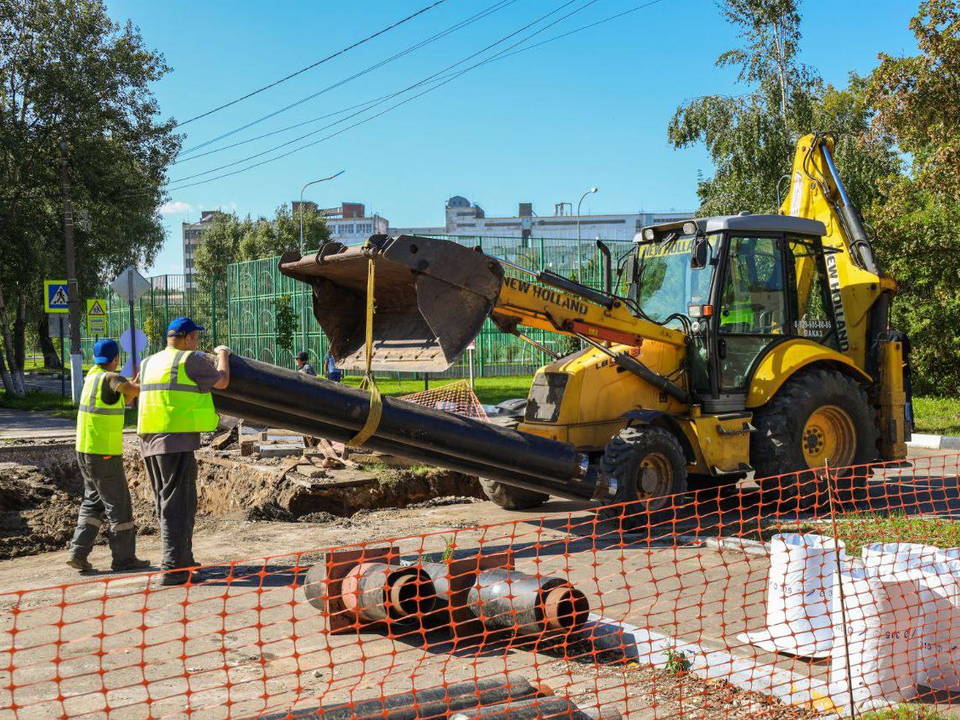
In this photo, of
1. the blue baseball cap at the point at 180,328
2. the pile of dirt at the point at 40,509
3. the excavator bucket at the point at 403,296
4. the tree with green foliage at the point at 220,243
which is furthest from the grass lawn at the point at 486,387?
the tree with green foliage at the point at 220,243

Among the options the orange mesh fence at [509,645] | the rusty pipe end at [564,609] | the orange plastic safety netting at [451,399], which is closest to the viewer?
the orange mesh fence at [509,645]

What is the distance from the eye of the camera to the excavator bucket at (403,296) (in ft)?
23.9

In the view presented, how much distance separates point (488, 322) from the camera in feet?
93.4

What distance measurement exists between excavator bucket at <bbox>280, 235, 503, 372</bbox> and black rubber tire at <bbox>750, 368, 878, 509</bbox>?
3422 mm

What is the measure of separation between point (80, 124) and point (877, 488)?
26252mm

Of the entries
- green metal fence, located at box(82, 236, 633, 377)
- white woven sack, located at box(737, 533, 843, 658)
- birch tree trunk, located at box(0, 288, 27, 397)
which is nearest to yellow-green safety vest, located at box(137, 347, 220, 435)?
white woven sack, located at box(737, 533, 843, 658)

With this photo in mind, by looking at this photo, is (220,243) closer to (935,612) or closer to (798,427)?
(798,427)

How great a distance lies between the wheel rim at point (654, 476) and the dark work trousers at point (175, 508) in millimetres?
3872

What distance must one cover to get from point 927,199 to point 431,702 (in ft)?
58.8

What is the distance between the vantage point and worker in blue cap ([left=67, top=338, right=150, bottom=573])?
313 inches

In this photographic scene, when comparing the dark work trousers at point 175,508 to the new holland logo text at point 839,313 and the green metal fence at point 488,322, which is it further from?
the green metal fence at point 488,322

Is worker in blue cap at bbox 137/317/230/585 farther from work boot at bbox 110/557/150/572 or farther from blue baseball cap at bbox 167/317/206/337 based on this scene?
work boot at bbox 110/557/150/572

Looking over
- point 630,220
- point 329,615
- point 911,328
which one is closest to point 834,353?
point 329,615

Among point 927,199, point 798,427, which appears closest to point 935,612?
point 798,427
